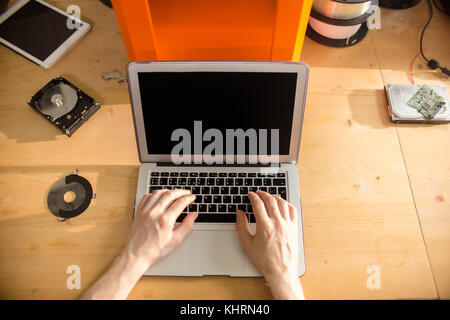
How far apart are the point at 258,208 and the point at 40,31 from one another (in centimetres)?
81

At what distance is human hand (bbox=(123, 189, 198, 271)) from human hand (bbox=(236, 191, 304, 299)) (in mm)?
131

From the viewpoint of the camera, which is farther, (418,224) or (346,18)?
(346,18)

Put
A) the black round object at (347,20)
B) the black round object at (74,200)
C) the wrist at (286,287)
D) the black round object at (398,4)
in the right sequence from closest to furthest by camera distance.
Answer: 1. the wrist at (286,287)
2. the black round object at (74,200)
3. the black round object at (347,20)
4. the black round object at (398,4)

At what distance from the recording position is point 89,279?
803 millimetres

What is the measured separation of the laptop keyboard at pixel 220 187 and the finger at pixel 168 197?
1.2 inches

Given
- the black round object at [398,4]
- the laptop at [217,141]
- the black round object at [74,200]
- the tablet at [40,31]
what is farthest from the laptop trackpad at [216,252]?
the black round object at [398,4]

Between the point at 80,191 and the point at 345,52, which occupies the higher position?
the point at 345,52

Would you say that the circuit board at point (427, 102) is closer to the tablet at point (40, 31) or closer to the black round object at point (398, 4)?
the black round object at point (398, 4)

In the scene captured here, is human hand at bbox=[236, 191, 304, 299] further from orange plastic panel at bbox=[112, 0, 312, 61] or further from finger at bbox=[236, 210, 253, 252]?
orange plastic panel at bbox=[112, 0, 312, 61]

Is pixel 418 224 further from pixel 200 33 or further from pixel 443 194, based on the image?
pixel 200 33

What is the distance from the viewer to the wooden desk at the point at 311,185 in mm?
808

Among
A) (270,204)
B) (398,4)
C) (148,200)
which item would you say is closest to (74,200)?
(148,200)

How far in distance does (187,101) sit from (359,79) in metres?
0.52

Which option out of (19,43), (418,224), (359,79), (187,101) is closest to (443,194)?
(418,224)
